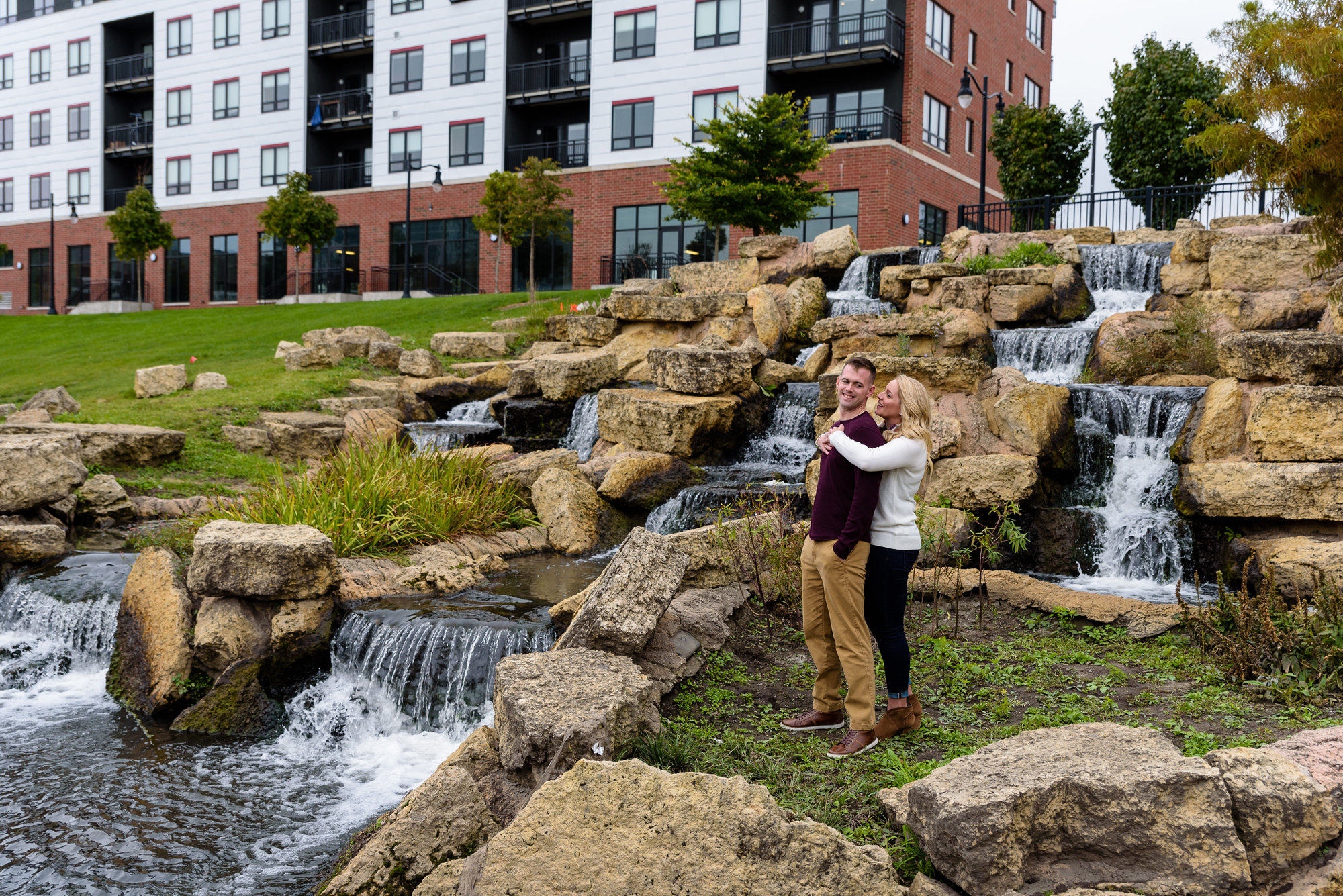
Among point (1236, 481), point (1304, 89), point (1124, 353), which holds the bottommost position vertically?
point (1236, 481)

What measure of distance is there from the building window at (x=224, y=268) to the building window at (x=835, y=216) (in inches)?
1016

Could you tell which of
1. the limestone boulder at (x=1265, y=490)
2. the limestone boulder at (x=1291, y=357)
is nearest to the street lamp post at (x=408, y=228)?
the limestone boulder at (x=1291, y=357)

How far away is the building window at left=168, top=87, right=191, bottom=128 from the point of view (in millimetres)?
43625

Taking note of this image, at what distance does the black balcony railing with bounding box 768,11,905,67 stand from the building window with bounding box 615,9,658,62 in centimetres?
446

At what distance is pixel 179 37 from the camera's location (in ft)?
144

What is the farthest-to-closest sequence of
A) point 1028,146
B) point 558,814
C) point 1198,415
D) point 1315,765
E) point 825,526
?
point 1028,146 < point 1198,415 < point 825,526 < point 1315,765 < point 558,814

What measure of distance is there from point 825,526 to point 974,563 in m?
5.44

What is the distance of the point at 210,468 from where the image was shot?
1299 cm

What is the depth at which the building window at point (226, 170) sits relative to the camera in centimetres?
4244

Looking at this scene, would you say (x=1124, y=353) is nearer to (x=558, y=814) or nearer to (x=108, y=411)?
(x=558, y=814)

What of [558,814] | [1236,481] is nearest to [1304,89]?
[1236,481]

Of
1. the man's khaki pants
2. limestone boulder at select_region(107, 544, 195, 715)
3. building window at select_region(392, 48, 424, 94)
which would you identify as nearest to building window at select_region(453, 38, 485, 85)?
building window at select_region(392, 48, 424, 94)

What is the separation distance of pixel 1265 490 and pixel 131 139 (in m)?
50.1

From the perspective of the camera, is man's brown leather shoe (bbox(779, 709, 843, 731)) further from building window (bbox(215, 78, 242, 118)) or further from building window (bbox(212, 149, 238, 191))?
building window (bbox(215, 78, 242, 118))
